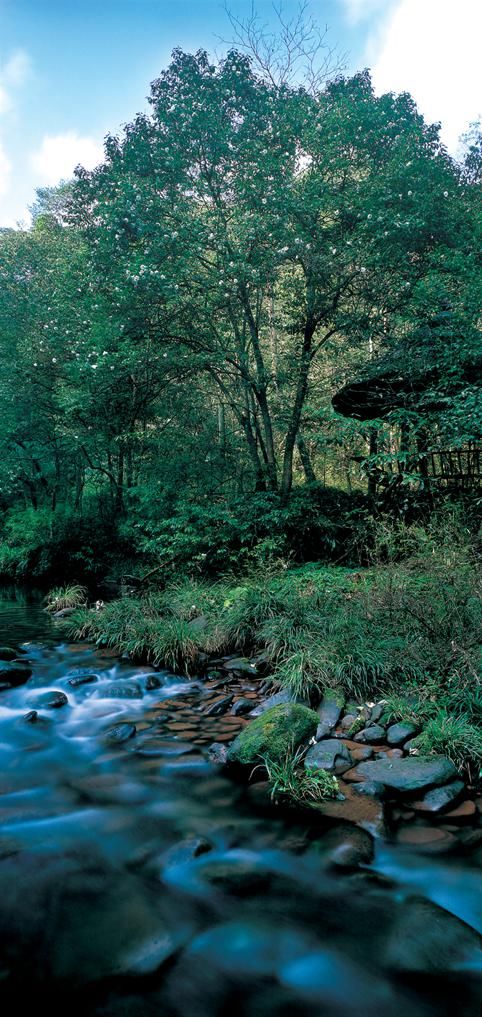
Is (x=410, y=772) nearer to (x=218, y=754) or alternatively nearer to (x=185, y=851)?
(x=218, y=754)

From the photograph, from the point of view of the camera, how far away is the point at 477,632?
14.9 ft

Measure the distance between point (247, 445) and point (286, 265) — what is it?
173 inches

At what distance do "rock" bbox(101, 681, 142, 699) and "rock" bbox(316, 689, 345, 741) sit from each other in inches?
81.6

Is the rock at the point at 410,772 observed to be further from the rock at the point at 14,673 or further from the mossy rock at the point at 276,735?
the rock at the point at 14,673

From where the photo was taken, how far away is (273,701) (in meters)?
4.80

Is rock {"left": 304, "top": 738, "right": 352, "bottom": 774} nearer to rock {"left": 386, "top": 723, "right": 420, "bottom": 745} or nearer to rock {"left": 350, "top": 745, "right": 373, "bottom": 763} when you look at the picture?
rock {"left": 350, "top": 745, "right": 373, "bottom": 763}

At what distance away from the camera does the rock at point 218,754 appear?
3867mm

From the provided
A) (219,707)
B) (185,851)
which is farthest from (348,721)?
(185,851)

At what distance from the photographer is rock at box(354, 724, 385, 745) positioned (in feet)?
12.9

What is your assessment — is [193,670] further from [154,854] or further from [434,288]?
[434,288]

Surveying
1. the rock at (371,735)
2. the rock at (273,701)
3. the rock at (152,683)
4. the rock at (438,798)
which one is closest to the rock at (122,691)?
the rock at (152,683)

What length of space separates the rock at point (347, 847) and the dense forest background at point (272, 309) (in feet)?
21.5

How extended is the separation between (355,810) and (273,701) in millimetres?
1715

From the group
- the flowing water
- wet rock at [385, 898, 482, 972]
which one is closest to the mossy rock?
the flowing water
